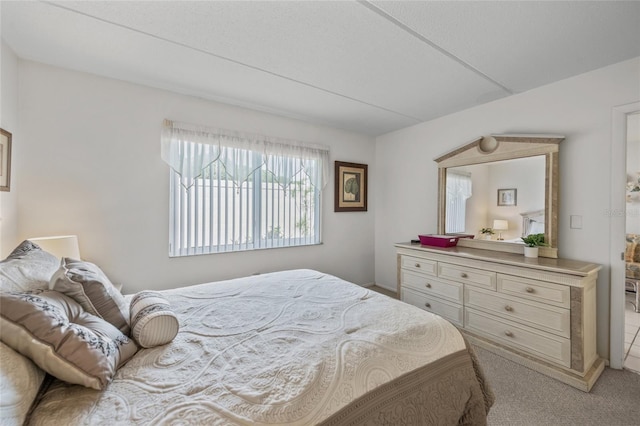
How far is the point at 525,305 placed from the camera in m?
2.25

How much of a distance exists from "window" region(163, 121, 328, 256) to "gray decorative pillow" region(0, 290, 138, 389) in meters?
1.94

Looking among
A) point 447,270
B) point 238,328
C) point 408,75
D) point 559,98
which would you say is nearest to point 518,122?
point 559,98

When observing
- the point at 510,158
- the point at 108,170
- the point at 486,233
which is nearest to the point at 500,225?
the point at 486,233

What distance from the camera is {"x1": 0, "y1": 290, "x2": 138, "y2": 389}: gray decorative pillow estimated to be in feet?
2.72

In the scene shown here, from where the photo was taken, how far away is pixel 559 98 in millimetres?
2484

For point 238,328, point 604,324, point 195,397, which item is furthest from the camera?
point 604,324

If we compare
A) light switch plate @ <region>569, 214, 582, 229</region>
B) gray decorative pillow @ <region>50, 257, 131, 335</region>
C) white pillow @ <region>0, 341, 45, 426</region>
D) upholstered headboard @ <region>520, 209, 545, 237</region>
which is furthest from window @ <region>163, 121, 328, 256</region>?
light switch plate @ <region>569, 214, 582, 229</region>

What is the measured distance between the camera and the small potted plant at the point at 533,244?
98.0 inches

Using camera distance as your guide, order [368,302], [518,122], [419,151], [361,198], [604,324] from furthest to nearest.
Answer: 1. [361,198]
2. [419,151]
3. [518,122]
4. [604,324]
5. [368,302]

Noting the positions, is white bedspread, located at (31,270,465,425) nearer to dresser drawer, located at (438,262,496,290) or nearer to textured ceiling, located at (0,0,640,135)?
dresser drawer, located at (438,262,496,290)

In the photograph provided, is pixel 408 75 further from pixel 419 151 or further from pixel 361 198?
pixel 361 198

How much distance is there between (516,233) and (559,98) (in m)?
1.34

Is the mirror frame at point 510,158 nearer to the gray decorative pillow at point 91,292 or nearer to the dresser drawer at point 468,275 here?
the dresser drawer at point 468,275

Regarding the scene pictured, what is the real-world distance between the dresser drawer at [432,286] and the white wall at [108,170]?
202 cm
